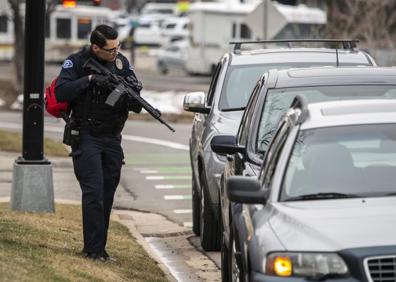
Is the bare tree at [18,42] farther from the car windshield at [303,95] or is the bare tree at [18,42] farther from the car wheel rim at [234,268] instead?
the car wheel rim at [234,268]

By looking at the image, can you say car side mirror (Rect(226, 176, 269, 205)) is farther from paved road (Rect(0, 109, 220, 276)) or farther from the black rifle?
paved road (Rect(0, 109, 220, 276))

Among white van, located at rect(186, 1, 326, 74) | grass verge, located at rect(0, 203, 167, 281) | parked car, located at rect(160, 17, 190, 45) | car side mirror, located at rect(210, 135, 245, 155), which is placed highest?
car side mirror, located at rect(210, 135, 245, 155)

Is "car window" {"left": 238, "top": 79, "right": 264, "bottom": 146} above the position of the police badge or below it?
below

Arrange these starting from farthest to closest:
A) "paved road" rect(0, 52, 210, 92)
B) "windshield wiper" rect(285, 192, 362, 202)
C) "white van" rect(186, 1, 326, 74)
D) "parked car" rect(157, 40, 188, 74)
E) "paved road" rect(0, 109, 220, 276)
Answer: "parked car" rect(157, 40, 188, 74) → "white van" rect(186, 1, 326, 74) → "paved road" rect(0, 52, 210, 92) → "paved road" rect(0, 109, 220, 276) → "windshield wiper" rect(285, 192, 362, 202)

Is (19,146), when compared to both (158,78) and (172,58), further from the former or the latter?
(172,58)

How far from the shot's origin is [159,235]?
1376 centimetres

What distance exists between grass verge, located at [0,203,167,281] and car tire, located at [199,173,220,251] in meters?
0.69

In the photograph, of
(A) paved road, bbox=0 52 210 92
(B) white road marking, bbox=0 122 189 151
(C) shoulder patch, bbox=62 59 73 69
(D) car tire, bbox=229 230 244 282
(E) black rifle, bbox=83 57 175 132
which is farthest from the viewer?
(A) paved road, bbox=0 52 210 92

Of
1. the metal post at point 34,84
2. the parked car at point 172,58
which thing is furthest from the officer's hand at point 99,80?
Answer: the parked car at point 172,58

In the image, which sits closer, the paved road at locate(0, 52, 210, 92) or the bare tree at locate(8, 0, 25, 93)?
the bare tree at locate(8, 0, 25, 93)

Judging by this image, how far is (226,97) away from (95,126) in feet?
10.2

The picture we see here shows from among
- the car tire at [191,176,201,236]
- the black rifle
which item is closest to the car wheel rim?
the black rifle

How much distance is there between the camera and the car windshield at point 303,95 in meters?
9.09

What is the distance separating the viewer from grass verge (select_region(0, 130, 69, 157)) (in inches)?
892
